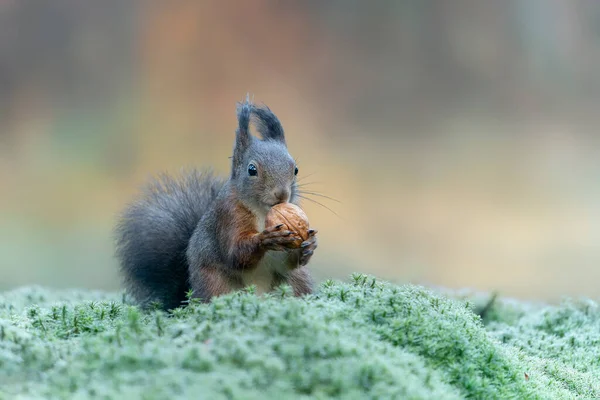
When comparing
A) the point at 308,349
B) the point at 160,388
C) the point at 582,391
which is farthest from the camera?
the point at 582,391

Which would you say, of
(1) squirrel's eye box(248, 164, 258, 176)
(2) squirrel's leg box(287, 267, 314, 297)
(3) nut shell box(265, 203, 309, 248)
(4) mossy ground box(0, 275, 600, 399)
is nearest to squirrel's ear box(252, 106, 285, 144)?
(1) squirrel's eye box(248, 164, 258, 176)

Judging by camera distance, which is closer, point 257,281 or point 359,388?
point 359,388

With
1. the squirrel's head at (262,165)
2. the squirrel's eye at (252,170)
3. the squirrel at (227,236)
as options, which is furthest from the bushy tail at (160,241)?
the squirrel's eye at (252,170)

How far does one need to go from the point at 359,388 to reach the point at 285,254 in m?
1.09

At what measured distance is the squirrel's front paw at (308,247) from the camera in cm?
263

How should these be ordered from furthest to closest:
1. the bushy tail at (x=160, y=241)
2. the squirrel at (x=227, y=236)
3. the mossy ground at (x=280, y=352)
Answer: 1. the bushy tail at (x=160, y=241)
2. the squirrel at (x=227, y=236)
3. the mossy ground at (x=280, y=352)

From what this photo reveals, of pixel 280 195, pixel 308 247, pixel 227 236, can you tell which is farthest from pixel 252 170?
pixel 308 247

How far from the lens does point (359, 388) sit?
1.70 meters

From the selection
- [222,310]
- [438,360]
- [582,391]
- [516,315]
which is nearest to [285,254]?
[222,310]

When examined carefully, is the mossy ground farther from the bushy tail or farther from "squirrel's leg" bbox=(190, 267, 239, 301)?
the bushy tail

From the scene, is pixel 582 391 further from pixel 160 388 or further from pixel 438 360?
pixel 160 388

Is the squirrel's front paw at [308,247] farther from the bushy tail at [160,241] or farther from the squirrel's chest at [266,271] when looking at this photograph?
the bushy tail at [160,241]

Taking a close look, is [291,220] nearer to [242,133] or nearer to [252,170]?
[252,170]

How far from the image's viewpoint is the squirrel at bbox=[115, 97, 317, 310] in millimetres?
2730
